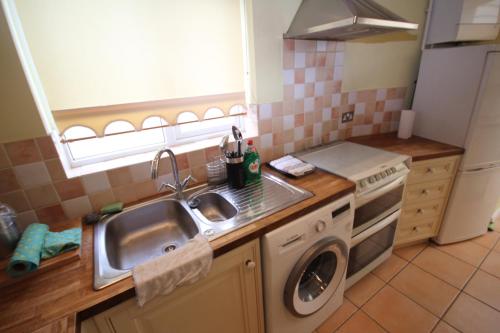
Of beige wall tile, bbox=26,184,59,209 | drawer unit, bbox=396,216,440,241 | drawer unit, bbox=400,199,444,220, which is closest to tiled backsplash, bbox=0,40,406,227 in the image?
beige wall tile, bbox=26,184,59,209

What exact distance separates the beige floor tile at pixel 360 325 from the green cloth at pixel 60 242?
145cm

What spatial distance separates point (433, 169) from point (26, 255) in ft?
7.26

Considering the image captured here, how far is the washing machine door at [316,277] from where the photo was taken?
104cm

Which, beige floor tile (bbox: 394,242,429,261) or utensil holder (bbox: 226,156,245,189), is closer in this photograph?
utensil holder (bbox: 226,156,245,189)

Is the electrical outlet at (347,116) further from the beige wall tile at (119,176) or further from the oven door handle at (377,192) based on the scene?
the beige wall tile at (119,176)

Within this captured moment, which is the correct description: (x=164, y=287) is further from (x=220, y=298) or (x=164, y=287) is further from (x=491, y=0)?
(x=491, y=0)

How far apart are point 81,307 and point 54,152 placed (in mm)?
654

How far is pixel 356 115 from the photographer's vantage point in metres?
1.88

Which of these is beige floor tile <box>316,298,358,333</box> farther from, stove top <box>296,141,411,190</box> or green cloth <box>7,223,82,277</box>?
green cloth <box>7,223,82,277</box>

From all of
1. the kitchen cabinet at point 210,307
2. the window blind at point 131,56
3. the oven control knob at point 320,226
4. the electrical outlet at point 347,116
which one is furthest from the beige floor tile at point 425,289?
the window blind at point 131,56

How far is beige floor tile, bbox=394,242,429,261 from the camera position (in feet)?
5.93

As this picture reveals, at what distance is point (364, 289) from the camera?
61.6 inches

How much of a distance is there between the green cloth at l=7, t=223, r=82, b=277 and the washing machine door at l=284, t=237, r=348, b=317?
3.02 ft

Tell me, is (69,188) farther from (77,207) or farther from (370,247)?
(370,247)
